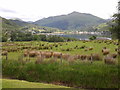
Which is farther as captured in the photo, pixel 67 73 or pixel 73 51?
pixel 73 51

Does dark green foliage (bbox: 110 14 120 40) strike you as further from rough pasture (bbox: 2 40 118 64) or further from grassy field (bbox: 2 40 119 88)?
rough pasture (bbox: 2 40 118 64)

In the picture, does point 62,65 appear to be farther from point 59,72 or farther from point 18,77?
point 18,77

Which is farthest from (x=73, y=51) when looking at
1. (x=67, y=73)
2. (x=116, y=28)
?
(x=67, y=73)

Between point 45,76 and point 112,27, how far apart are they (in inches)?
337

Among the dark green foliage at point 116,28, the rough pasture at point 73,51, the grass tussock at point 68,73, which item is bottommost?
the grass tussock at point 68,73

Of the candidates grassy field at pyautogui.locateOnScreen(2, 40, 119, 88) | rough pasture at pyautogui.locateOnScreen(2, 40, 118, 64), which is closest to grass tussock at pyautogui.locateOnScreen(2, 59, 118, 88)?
grassy field at pyautogui.locateOnScreen(2, 40, 119, 88)

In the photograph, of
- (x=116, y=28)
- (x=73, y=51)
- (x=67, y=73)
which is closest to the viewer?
(x=67, y=73)

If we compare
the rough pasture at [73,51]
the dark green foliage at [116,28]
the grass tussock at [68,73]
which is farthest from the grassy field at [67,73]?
the dark green foliage at [116,28]

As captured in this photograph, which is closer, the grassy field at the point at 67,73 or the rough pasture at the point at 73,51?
the grassy field at the point at 67,73

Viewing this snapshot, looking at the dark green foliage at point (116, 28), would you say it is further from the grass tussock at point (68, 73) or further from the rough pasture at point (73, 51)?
the rough pasture at point (73, 51)

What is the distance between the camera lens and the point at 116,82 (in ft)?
49.5

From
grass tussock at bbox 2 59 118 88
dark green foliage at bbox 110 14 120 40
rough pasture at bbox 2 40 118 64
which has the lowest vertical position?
grass tussock at bbox 2 59 118 88

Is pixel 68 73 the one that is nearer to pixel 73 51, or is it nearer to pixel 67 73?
pixel 67 73

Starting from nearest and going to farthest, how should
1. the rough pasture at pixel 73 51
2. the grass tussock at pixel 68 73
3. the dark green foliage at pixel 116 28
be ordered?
the grass tussock at pixel 68 73
the dark green foliage at pixel 116 28
the rough pasture at pixel 73 51
